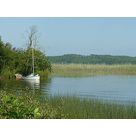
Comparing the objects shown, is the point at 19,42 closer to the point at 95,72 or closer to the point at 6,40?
the point at 6,40

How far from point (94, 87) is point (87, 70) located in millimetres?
321

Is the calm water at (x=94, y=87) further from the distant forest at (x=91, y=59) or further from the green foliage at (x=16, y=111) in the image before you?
→ the green foliage at (x=16, y=111)

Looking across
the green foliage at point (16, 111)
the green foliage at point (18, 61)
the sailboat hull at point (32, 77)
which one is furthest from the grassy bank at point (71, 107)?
the green foliage at point (18, 61)

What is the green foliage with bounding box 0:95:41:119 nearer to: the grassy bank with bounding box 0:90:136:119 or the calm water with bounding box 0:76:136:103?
the grassy bank with bounding box 0:90:136:119

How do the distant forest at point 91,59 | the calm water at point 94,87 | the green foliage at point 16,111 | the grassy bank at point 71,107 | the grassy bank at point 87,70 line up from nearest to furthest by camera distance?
the green foliage at point 16,111 < the grassy bank at point 71,107 < the distant forest at point 91,59 < the calm water at point 94,87 < the grassy bank at point 87,70

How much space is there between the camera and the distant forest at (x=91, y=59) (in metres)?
7.53

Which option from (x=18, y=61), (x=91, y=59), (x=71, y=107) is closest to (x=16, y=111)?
(x=71, y=107)

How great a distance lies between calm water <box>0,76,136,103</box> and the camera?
7668mm

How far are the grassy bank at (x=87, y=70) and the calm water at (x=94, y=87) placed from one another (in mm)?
84

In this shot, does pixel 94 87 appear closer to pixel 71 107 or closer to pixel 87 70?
pixel 87 70
